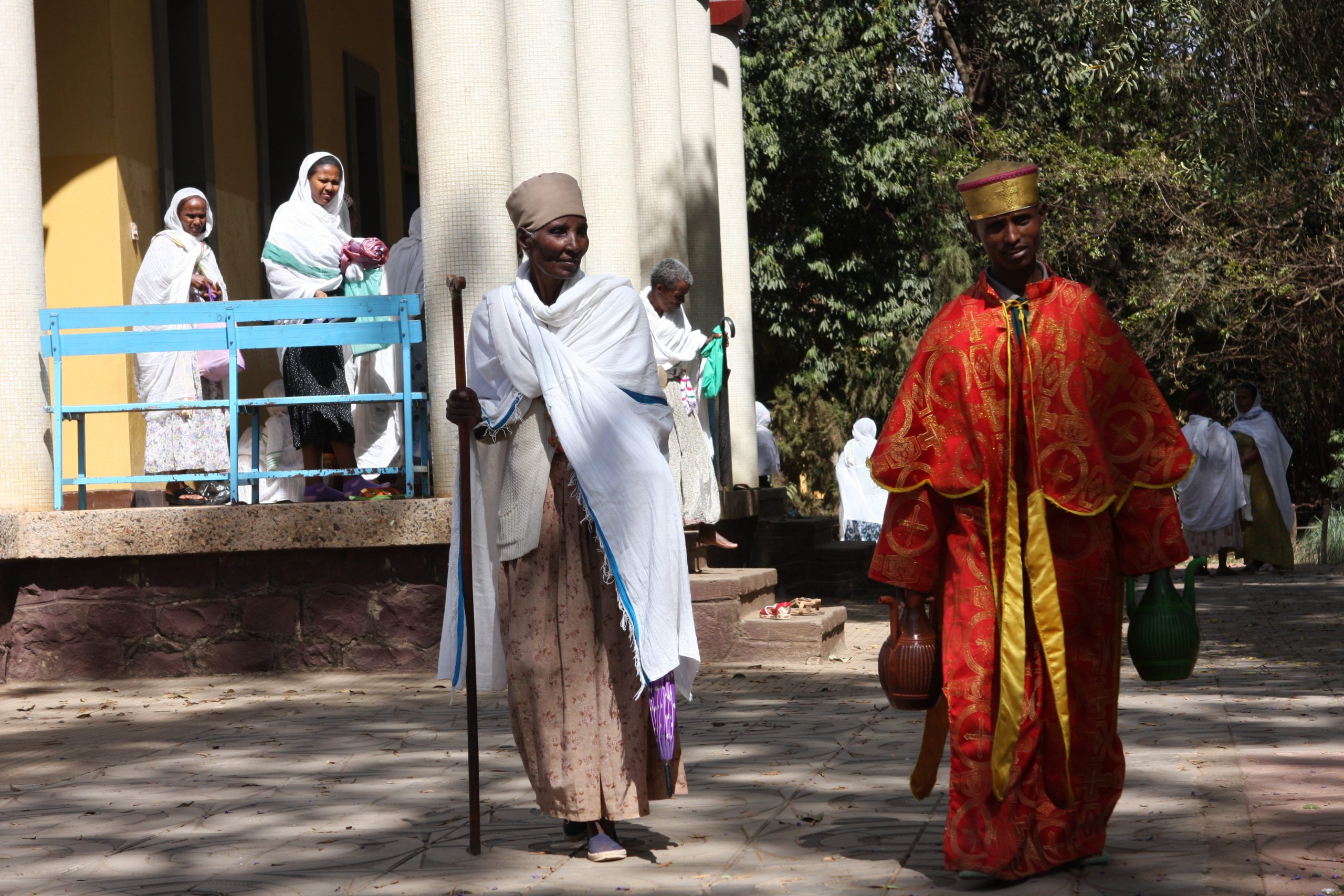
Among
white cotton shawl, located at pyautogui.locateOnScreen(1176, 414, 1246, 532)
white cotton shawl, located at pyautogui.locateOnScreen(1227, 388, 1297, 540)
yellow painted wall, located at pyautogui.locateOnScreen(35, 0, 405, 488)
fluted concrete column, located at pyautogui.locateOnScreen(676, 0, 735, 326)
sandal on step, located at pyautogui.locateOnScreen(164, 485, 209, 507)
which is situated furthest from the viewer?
white cotton shawl, located at pyautogui.locateOnScreen(1227, 388, 1297, 540)

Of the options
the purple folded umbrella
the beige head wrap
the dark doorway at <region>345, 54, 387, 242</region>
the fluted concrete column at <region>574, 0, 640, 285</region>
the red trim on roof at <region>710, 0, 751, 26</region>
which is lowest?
the purple folded umbrella

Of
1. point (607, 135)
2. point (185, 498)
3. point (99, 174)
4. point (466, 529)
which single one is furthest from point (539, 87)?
point (466, 529)

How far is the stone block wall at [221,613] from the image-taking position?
8.82 m

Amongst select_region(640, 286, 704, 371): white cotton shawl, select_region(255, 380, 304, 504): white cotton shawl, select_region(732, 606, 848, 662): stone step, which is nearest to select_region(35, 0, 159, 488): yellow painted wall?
select_region(255, 380, 304, 504): white cotton shawl

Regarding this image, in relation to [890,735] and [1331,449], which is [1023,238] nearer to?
[890,735]

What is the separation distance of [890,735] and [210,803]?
109 inches

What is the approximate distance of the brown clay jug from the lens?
4336mm

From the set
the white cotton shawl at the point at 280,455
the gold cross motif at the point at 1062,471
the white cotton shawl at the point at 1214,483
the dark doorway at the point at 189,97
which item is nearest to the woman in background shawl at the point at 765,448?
the white cotton shawl at the point at 1214,483

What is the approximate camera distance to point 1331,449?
2348 cm

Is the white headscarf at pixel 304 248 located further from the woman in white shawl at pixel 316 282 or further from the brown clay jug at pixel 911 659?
the brown clay jug at pixel 911 659

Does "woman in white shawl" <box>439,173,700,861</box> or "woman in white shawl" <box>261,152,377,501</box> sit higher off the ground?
"woman in white shawl" <box>261,152,377,501</box>

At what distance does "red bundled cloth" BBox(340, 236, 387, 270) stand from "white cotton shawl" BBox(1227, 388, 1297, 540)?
422 inches

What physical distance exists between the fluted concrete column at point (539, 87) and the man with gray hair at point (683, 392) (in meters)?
0.98

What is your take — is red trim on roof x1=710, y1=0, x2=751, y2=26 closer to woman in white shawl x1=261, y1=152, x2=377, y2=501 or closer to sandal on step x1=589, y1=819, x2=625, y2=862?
woman in white shawl x1=261, y1=152, x2=377, y2=501
